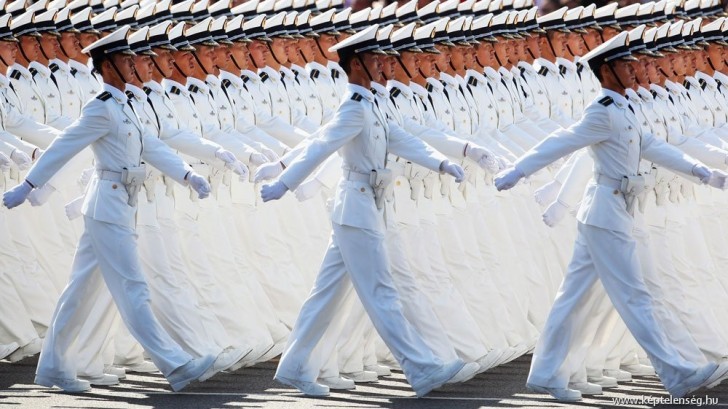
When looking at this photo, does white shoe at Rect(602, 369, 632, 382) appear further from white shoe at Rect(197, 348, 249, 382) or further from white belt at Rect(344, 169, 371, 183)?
white shoe at Rect(197, 348, 249, 382)

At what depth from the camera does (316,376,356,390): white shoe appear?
42.0ft

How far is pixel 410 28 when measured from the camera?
45.8ft

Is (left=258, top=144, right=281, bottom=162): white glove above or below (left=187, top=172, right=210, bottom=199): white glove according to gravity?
below

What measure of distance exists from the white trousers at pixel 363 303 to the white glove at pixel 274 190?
0.49m

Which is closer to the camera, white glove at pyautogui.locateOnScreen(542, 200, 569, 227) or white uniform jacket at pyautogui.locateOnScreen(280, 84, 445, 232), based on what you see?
white uniform jacket at pyautogui.locateOnScreen(280, 84, 445, 232)

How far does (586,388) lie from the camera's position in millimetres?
12555

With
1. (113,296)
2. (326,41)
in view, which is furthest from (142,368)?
(326,41)

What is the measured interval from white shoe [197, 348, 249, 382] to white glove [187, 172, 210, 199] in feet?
3.08

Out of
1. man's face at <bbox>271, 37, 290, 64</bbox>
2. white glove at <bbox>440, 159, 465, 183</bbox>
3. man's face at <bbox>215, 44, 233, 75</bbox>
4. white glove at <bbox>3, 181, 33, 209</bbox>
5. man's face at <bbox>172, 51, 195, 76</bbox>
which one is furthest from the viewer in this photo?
man's face at <bbox>271, 37, 290, 64</bbox>

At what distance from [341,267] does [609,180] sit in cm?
150

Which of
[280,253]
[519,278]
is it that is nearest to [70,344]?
[280,253]

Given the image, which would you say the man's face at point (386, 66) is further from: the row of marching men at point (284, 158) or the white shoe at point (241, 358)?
the white shoe at point (241, 358)

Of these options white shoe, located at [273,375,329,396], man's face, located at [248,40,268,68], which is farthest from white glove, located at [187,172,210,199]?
man's face, located at [248,40,268,68]

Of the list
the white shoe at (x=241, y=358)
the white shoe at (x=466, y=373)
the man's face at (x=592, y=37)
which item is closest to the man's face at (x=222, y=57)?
the white shoe at (x=241, y=358)
